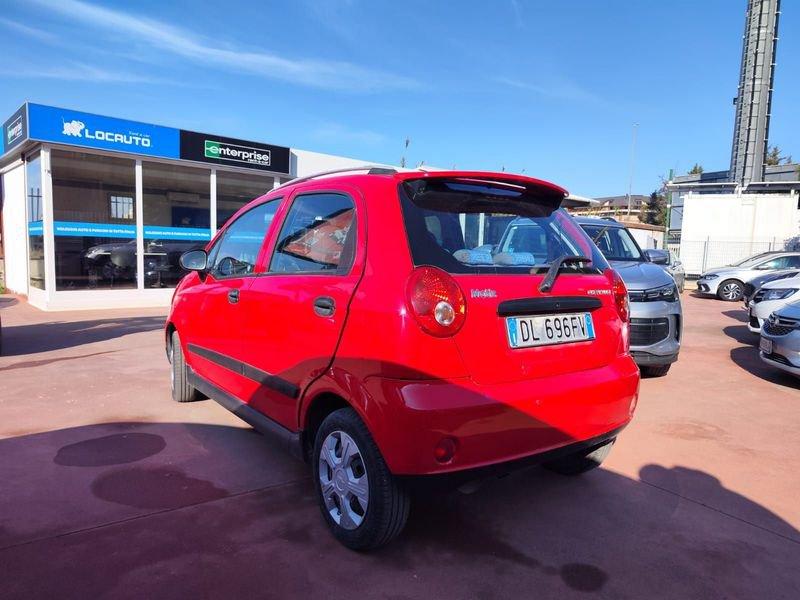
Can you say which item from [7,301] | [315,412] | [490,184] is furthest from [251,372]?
[7,301]

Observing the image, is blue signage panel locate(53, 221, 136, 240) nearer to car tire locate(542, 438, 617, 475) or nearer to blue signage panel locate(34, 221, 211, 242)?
blue signage panel locate(34, 221, 211, 242)

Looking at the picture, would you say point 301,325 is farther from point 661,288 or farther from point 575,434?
point 661,288

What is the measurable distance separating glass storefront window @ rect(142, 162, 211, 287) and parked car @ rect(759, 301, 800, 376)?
36.5 feet

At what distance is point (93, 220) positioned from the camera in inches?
465

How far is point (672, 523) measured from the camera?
292 cm

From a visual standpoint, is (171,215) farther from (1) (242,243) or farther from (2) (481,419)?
(2) (481,419)

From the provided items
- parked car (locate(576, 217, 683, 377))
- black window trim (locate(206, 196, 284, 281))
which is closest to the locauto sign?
black window trim (locate(206, 196, 284, 281))

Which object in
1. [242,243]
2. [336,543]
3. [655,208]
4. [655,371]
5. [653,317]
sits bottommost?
[336,543]

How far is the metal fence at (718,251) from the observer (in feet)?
80.4

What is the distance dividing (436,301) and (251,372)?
60.4 inches

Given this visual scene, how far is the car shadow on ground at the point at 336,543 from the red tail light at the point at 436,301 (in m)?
1.11

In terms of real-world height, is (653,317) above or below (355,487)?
above

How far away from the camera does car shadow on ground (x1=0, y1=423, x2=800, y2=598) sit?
→ 2357 millimetres

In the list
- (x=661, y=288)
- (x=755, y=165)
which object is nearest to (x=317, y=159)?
(x=661, y=288)
